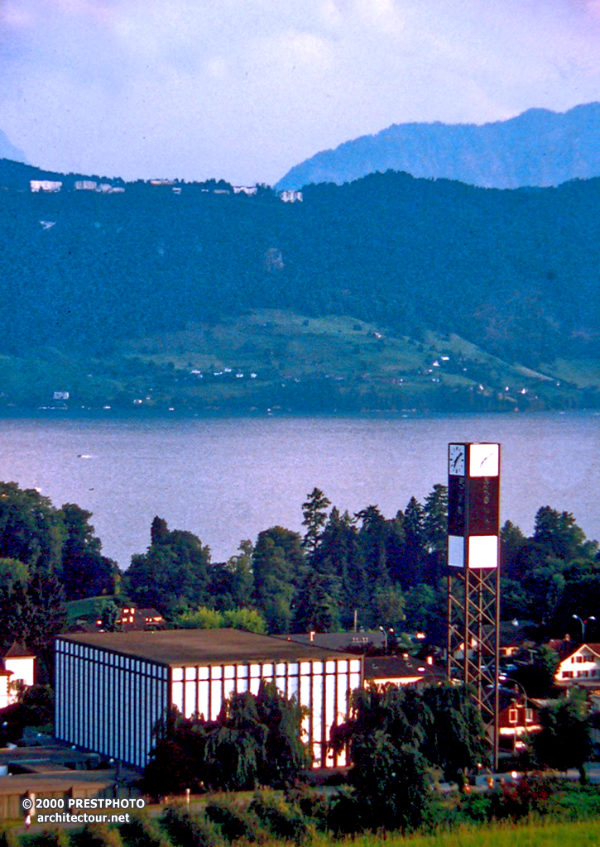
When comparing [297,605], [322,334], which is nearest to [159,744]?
[297,605]

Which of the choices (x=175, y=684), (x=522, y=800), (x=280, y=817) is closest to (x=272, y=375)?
(x=175, y=684)

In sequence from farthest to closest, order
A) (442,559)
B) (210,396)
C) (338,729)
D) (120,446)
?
(210,396) < (120,446) < (442,559) < (338,729)

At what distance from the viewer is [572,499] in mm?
97000

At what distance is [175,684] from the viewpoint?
24.5m

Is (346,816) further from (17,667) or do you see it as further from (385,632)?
(385,632)

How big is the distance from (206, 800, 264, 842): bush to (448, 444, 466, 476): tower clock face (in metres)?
9.76

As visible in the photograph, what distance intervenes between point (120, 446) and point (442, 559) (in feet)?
288

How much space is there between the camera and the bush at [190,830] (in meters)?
16.2

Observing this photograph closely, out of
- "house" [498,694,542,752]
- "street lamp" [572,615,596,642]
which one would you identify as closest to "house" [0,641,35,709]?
"house" [498,694,542,752]

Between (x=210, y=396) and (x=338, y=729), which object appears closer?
(x=338, y=729)

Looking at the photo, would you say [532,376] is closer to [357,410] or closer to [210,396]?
[357,410]

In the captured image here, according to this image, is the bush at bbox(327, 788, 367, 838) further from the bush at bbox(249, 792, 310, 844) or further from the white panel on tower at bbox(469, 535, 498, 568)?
the white panel on tower at bbox(469, 535, 498, 568)

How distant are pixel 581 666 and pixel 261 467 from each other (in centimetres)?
8450

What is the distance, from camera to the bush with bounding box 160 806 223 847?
16203 mm
